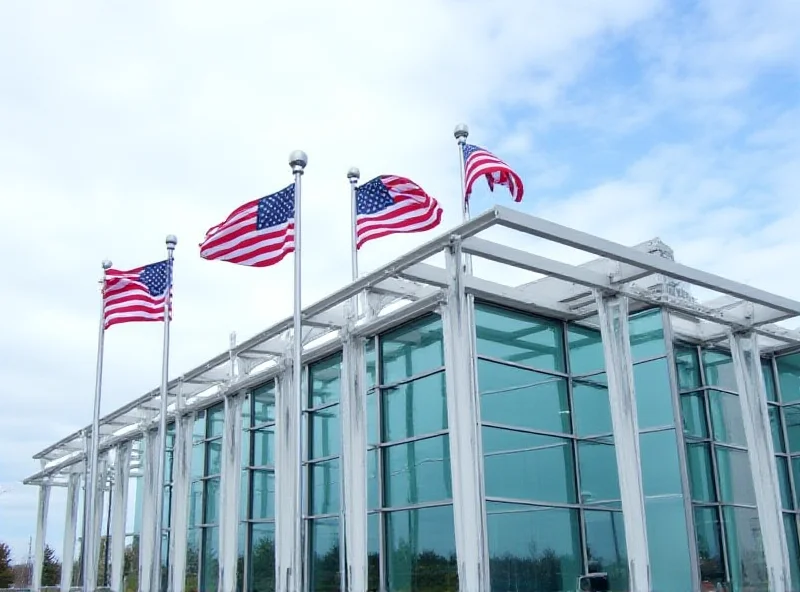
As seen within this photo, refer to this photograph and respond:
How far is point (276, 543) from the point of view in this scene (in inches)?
777

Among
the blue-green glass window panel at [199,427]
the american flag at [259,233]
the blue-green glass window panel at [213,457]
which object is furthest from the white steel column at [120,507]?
the american flag at [259,233]

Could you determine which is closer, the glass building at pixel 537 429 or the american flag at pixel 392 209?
the glass building at pixel 537 429

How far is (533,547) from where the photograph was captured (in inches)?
632

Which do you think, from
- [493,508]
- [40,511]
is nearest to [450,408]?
[493,508]

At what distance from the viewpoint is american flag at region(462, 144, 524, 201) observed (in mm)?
15320

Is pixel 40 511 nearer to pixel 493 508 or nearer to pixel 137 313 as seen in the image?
pixel 137 313

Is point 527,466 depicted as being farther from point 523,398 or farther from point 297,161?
point 297,161

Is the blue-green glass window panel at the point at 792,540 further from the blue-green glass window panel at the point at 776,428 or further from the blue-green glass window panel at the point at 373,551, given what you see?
the blue-green glass window panel at the point at 373,551

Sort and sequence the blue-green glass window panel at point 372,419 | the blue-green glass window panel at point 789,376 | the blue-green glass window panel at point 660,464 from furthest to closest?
the blue-green glass window panel at point 789,376, the blue-green glass window panel at point 372,419, the blue-green glass window panel at point 660,464

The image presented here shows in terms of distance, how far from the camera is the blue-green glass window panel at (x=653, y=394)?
53.9ft

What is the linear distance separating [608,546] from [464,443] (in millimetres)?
4545

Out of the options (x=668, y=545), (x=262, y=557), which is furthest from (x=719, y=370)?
(x=262, y=557)

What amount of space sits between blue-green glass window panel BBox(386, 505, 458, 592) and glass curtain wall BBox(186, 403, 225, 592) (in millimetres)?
7990

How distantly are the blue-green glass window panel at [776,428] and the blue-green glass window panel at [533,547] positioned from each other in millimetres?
6285
